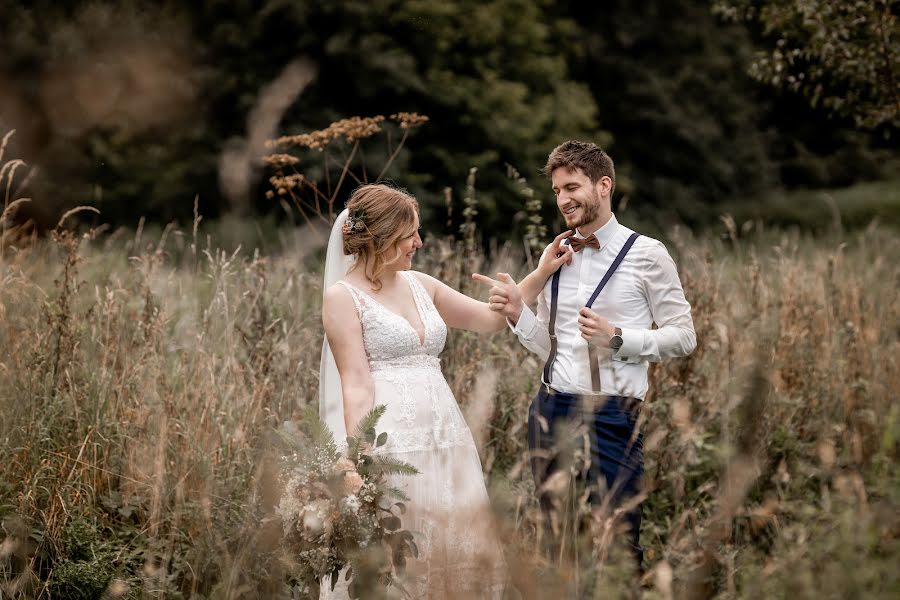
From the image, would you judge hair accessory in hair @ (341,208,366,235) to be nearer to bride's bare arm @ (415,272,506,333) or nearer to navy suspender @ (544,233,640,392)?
bride's bare arm @ (415,272,506,333)

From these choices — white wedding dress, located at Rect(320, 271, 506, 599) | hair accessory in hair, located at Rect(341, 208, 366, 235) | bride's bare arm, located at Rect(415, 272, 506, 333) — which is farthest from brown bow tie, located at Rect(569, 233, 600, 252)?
hair accessory in hair, located at Rect(341, 208, 366, 235)

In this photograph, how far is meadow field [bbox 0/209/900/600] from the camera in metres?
2.22

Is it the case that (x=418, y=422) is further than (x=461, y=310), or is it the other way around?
(x=461, y=310)

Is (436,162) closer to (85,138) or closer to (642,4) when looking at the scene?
(85,138)

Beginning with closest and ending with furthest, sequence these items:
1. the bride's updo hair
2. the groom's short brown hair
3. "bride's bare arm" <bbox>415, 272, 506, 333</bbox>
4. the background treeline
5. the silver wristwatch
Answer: the silver wristwatch → the groom's short brown hair → the bride's updo hair → "bride's bare arm" <bbox>415, 272, 506, 333</bbox> → the background treeline

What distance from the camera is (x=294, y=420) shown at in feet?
13.5

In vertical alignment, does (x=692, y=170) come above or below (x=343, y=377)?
above

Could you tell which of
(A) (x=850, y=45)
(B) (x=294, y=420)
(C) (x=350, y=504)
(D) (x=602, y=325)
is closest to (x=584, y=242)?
(D) (x=602, y=325)

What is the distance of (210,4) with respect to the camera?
1479 cm

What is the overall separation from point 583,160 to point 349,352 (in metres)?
1.12

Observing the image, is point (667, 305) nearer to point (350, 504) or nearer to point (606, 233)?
point (606, 233)

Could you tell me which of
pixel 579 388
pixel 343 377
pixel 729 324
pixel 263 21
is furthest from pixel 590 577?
pixel 263 21

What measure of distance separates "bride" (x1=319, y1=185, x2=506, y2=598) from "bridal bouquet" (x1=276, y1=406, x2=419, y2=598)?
55cm

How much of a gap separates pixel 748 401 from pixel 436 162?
14.3 meters
